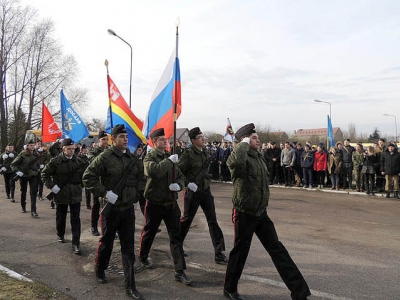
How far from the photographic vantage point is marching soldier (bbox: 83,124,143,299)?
4.46 m

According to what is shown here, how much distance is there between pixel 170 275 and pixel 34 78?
35.3 metres

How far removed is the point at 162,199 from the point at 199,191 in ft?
2.89

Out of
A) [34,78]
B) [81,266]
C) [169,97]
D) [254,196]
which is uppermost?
[34,78]

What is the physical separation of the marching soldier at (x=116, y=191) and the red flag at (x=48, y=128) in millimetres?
9318

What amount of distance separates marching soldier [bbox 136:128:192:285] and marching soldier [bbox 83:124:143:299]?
0.28 m

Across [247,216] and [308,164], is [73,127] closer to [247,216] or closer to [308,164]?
[247,216]

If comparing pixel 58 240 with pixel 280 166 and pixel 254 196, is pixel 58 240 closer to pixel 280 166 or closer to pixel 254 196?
pixel 254 196

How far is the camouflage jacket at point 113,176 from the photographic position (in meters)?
4.48

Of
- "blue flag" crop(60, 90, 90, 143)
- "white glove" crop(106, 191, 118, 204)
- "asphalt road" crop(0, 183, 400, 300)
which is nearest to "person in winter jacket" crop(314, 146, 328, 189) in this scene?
"asphalt road" crop(0, 183, 400, 300)

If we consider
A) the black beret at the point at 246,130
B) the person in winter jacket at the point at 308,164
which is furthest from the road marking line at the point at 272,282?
the person in winter jacket at the point at 308,164

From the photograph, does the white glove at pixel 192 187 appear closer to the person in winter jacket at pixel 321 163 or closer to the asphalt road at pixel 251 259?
the asphalt road at pixel 251 259

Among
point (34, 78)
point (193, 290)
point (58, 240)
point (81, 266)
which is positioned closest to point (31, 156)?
point (58, 240)

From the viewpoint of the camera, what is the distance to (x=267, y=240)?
4.25 m

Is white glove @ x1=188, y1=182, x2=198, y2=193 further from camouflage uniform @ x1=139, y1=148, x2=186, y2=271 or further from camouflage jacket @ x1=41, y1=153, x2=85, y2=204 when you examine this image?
camouflage jacket @ x1=41, y1=153, x2=85, y2=204
